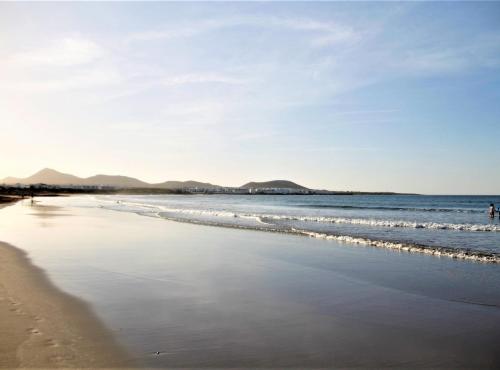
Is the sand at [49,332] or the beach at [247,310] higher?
the sand at [49,332]

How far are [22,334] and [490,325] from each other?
762cm

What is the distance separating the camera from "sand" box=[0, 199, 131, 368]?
5207mm

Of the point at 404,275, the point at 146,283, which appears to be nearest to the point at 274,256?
the point at 404,275

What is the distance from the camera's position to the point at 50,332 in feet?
20.4

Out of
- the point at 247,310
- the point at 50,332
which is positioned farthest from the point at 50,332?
the point at 247,310

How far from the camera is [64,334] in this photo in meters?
6.16

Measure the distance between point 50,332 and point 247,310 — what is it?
3.37m

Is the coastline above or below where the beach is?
above

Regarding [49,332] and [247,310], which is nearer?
[49,332]

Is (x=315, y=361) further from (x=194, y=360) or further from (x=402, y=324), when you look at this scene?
(x=402, y=324)

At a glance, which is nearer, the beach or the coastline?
the coastline

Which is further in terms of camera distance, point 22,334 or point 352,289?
point 352,289

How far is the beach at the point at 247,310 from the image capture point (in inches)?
219

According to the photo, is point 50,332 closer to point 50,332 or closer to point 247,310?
point 50,332
